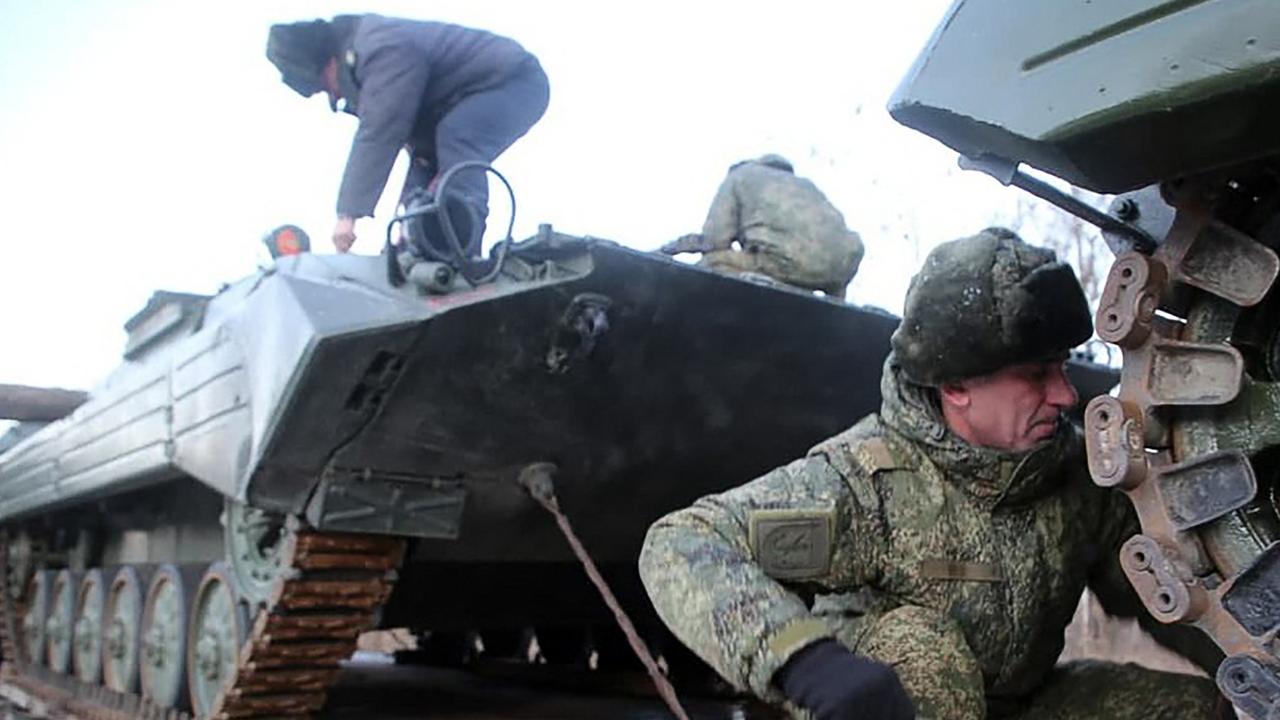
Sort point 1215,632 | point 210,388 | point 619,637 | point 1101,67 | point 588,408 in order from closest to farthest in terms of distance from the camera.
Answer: point 1101,67, point 1215,632, point 588,408, point 210,388, point 619,637

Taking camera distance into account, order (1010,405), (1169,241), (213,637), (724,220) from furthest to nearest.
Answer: (213,637) → (724,220) → (1010,405) → (1169,241)

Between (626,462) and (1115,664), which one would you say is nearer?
(1115,664)

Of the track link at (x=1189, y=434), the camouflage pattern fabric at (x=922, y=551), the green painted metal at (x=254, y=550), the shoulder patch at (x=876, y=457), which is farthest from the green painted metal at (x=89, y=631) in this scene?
the track link at (x=1189, y=434)

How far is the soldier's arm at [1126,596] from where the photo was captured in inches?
115

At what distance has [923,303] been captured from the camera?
2.70 meters

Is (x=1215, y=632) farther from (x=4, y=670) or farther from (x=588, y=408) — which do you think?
(x=4, y=670)

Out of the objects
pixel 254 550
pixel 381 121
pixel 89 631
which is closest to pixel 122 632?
pixel 89 631

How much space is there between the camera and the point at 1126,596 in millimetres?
3064

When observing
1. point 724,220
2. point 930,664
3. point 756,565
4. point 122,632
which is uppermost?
point 724,220

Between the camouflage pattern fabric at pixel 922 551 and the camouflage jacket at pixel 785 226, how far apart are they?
1785 mm

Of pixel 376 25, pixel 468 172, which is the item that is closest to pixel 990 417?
pixel 468 172

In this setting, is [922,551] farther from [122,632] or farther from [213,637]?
[122,632]

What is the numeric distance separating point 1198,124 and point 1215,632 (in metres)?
0.68

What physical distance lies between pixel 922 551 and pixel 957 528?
0.09 metres
